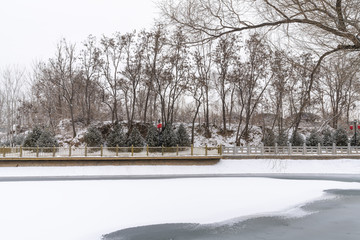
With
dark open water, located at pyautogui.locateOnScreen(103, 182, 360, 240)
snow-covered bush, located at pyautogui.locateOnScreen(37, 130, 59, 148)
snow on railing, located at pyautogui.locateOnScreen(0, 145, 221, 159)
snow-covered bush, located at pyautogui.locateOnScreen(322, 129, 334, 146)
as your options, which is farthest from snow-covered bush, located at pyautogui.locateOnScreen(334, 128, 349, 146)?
snow-covered bush, located at pyautogui.locateOnScreen(37, 130, 59, 148)

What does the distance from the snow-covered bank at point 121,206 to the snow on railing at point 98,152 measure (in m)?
9.88

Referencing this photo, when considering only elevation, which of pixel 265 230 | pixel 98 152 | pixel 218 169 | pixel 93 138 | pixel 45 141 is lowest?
pixel 265 230

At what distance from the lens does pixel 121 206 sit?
35.4 feet

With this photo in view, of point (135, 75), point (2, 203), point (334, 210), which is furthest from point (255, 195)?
point (135, 75)

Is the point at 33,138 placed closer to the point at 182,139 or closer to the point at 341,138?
the point at 182,139

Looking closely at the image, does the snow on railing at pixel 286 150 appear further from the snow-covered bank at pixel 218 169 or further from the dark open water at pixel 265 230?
the dark open water at pixel 265 230

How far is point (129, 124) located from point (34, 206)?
87.8ft

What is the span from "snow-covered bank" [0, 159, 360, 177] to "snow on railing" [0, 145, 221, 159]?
1019mm

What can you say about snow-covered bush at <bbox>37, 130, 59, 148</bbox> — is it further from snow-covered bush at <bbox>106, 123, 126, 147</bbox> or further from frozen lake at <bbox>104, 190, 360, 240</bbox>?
frozen lake at <bbox>104, 190, 360, 240</bbox>

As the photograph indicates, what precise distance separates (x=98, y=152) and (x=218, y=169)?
10.4 m

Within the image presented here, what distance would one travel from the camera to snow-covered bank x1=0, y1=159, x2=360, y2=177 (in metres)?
24.2

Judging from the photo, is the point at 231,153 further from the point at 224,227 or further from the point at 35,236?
the point at 35,236

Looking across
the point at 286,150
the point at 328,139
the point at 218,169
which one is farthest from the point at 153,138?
the point at 328,139

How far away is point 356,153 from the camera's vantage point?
28.5m
